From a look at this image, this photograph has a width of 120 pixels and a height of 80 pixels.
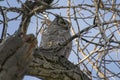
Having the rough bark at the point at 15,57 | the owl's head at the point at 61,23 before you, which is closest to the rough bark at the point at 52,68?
the rough bark at the point at 15,57

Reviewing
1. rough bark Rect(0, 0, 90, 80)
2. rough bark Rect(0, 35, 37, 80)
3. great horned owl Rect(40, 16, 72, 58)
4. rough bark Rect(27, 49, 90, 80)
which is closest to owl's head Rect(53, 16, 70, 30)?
great horned owl Rect(40, 16, 72, 58)

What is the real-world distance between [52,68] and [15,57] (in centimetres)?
101

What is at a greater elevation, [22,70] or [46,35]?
[46,35]

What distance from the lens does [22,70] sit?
64.2 inches

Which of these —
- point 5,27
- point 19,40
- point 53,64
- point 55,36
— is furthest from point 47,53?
point 55,36

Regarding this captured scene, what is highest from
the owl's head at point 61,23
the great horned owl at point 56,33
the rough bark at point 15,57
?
the owl's head at point 61,23

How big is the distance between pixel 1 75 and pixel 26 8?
5.17 feet

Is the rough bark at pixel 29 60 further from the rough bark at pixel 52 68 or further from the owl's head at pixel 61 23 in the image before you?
the owl's head at pixel 61 23

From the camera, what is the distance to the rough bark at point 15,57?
1.59 meters

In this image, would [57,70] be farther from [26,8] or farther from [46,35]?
[46,35]

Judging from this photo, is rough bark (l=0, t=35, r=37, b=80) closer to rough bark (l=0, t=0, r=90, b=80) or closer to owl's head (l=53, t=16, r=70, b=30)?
rough bark (l=0, t=0, r=90, b=80)

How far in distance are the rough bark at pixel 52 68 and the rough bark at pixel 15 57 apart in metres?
0.87

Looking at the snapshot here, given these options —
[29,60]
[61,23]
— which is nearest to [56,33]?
[61,23]

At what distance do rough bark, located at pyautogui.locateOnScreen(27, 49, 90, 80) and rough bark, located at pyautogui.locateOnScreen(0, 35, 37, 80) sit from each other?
87 cm
